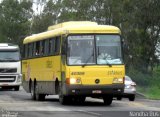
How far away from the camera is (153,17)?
48.2 m

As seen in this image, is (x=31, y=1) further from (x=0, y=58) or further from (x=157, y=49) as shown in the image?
(x=0, y=58)

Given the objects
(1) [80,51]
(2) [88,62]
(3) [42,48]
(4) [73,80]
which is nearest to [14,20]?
(3) [42,48]

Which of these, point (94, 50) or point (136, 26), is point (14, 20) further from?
point (94, 50)

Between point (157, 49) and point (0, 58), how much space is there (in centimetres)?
1467

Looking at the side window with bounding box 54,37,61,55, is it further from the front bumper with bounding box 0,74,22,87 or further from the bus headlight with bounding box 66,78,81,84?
the front bumper with bounding box 0,74,22,87

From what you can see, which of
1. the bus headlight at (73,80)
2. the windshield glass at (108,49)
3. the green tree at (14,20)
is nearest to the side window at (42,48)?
the windshield glass at (108,49)

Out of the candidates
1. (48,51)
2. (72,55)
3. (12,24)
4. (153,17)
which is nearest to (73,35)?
(72,55)

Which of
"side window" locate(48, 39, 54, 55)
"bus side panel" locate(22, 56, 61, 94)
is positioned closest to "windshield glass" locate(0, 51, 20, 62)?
"bus side panel" locate(22, 56, 61, 94)

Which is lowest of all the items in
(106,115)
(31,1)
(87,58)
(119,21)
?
(106,115)

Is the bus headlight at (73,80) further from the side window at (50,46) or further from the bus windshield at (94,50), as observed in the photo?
the side window at (50,46)

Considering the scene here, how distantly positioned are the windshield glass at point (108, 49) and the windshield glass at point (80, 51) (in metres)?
0.29

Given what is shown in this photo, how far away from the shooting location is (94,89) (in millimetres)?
24672

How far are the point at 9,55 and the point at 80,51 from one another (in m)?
17.9

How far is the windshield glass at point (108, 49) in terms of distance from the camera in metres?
25.0
